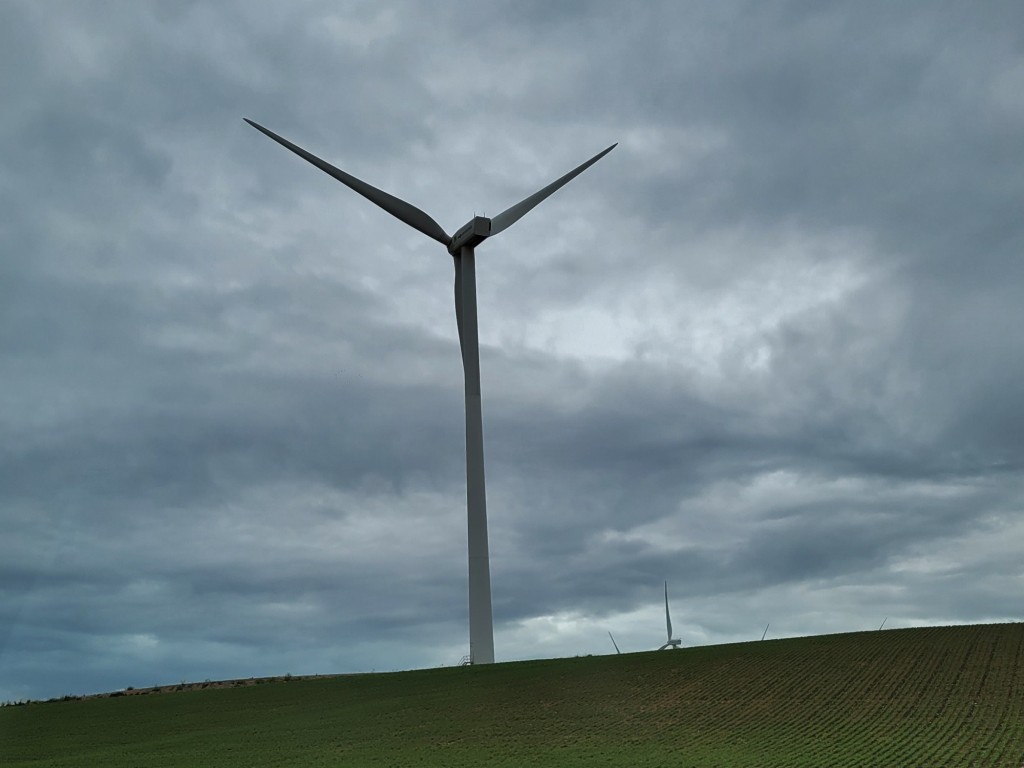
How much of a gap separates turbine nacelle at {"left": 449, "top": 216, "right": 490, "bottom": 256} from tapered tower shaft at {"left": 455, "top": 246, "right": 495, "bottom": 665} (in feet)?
4.88

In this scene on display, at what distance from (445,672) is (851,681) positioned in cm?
2605

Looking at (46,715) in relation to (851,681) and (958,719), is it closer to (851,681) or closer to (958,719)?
(851,681)

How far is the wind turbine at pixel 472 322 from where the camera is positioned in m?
60.2

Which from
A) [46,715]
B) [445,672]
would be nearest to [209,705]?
[46,715]

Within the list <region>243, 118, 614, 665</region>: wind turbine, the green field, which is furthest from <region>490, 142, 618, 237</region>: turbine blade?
the green field

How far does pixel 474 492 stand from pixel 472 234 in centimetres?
1724

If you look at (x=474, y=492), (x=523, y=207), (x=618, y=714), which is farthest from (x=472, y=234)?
(x=618, y=714)

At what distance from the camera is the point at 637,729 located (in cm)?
4250

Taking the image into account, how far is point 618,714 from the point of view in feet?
152

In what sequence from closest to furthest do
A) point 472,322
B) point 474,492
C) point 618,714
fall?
point 618,714 < point 474,492 < point 472,322

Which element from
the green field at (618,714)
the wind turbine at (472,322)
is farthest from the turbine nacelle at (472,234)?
the green field at (618,714)

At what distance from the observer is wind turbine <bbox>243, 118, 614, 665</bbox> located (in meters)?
60.2

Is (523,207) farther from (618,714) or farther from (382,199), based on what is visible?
(618,714)

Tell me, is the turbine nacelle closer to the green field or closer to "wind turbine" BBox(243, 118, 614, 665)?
"wind turbine" BBox(243, 118, 614, 665)
